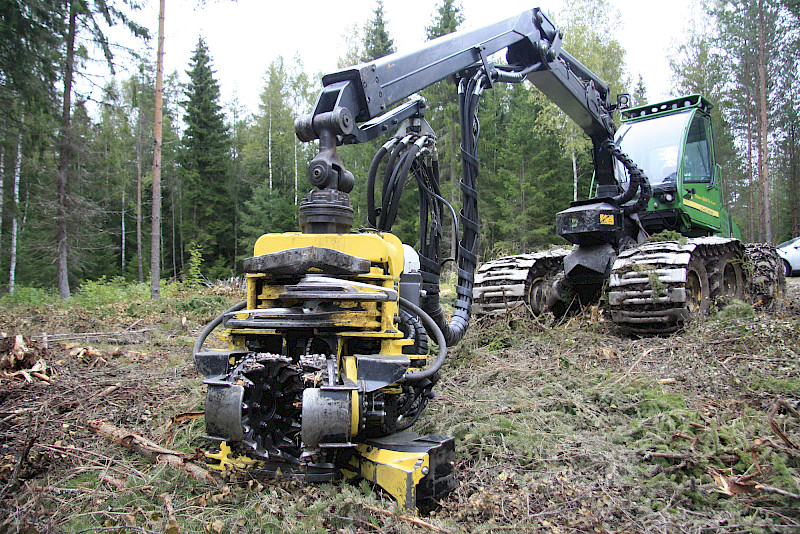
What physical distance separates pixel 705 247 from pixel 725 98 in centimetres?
2306

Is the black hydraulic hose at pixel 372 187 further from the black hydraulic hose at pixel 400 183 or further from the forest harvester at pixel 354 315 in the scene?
the black hydraulic hose at pixel 400 183

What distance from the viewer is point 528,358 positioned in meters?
5.54

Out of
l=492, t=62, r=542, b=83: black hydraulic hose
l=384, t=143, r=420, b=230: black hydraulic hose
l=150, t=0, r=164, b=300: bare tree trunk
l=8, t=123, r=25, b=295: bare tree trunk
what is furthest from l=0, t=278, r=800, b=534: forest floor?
l=150, t=0, r=164, b=300: bare tree trunk

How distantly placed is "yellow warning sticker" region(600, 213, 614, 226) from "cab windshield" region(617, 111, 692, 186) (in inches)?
41.8

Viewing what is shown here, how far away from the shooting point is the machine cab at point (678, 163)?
7.18 metres

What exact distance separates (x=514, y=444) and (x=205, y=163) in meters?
30.8

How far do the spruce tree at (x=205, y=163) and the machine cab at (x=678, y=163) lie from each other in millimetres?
25343

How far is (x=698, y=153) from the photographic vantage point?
7.49 metres

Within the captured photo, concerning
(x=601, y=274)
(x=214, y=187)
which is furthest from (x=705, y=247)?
(x=214, y=187)

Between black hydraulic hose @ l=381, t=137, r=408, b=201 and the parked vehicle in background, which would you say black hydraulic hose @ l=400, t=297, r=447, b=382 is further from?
the parked vehicle in background

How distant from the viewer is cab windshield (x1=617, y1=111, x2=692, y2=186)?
725 cm

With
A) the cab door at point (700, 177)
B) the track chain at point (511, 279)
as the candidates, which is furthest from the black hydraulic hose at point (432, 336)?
the cab door at point (700, 177)

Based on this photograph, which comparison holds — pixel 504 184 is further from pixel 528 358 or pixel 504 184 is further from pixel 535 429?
pixel 535 429

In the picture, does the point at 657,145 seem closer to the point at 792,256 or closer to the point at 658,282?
the point at 658,282
